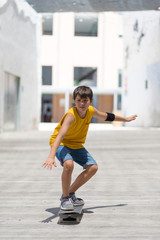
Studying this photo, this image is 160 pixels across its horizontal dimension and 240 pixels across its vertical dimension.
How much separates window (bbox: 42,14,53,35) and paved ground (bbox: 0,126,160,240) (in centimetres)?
3137

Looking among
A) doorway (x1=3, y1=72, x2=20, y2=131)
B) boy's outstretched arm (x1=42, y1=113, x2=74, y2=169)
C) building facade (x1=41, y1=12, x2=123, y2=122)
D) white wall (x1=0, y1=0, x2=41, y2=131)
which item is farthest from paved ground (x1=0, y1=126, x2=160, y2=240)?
building facade (x1=41, y1=12, x2=123, y2=122)

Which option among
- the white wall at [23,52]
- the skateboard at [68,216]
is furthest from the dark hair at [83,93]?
the white wall at [23,52]

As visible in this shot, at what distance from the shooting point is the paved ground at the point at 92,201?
363cm

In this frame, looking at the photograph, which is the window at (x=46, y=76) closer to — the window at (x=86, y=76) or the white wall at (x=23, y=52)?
the window at (x=86, y=76)

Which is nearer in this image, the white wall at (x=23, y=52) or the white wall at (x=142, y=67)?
the white wall at (x=23, y=52)

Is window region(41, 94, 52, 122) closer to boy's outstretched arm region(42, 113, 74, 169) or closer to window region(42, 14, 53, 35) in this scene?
window region(42, 14, 53, 35)

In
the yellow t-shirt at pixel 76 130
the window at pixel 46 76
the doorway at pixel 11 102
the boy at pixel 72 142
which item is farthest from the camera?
the window at pixel 46 76

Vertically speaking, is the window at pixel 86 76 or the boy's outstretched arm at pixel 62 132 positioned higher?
the window at pixel 86 76

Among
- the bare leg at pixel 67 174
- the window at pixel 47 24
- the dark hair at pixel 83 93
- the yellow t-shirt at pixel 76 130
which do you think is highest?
the window at pixel 47 24

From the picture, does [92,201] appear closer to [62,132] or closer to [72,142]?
[72,142]

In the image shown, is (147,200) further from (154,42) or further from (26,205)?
(154,42)

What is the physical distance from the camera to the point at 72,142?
422cm

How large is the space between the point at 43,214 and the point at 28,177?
8.87ft

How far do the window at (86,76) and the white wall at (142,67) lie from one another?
24.9 feet
